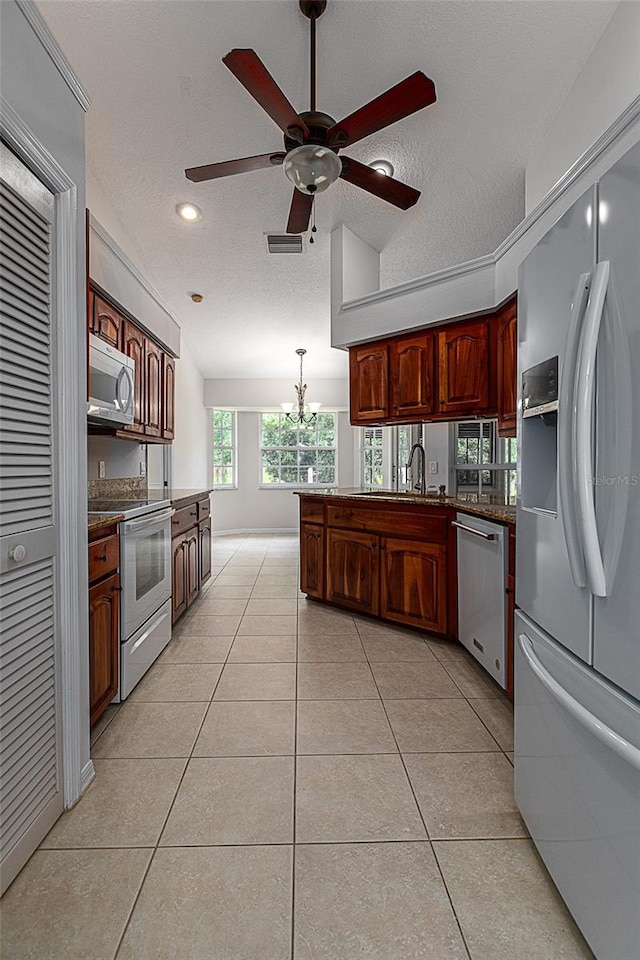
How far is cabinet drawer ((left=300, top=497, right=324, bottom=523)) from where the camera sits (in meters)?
4.04

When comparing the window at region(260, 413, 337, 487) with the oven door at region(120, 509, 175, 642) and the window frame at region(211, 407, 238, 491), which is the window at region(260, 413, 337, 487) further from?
the oven door at region(120, 509, 175, 642)

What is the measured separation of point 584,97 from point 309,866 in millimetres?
3372

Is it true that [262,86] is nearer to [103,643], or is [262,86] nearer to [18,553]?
[18,553]

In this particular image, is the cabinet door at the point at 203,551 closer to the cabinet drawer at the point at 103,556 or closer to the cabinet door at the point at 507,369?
the cabinet drawer at the point at 103,556

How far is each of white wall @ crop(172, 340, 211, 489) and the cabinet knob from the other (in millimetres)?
4662

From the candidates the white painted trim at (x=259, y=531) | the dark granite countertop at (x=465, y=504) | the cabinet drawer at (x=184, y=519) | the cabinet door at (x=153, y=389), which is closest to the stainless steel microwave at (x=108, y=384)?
the cabinet door at (x=153, y=389)

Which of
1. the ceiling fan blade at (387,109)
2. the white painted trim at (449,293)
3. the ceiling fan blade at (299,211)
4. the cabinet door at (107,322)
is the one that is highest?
the ceiling fan blade at (387,109)

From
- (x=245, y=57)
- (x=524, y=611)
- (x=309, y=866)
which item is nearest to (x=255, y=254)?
(x=245, y=57)

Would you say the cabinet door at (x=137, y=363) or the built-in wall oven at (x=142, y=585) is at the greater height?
the cabinet door at (x=137, y=363)

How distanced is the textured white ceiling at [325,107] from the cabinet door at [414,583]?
2.49m

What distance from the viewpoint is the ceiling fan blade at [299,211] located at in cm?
264

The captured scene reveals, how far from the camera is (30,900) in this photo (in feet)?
4.34

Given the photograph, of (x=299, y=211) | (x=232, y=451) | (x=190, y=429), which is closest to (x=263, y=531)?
(x=232, y=451)

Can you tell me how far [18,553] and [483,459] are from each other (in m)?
3.58
